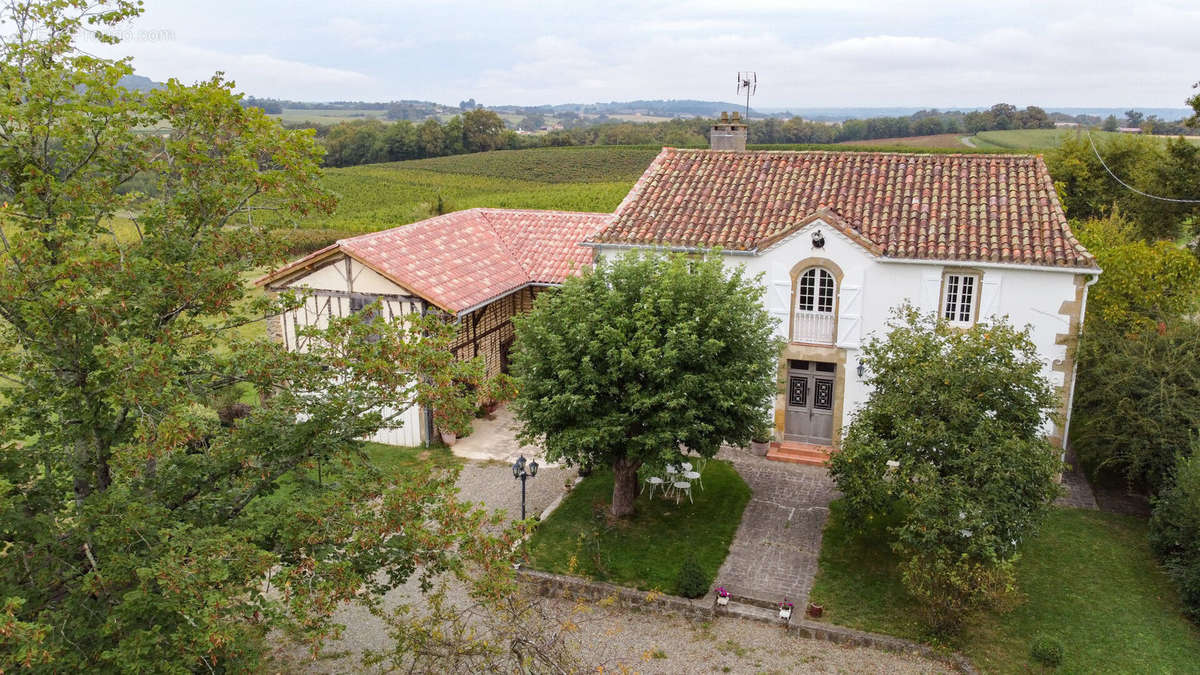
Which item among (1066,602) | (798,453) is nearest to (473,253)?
(798,453)

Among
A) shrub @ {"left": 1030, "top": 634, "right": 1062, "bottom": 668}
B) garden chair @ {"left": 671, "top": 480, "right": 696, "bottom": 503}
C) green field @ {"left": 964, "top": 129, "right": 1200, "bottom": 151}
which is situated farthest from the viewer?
green field @ {"left": 964, "top": 129, "right": 1200, "bottom": 151}

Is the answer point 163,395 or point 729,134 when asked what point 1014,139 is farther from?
point 163,395

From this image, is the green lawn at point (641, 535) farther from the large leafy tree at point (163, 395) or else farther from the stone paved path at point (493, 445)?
the large leafy tree at point (163, 395)

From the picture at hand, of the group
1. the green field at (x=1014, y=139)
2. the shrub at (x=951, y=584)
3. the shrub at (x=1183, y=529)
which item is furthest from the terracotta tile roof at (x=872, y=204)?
the green field at (x=1014, y=139)

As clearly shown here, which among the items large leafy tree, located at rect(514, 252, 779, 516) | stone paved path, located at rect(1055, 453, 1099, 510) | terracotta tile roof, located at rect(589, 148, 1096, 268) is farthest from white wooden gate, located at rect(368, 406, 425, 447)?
stone paved path, located at rect(1055, 453, 1099, 510)

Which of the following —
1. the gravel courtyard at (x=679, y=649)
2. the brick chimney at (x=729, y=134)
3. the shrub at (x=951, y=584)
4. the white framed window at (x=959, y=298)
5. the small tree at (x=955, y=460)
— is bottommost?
the gravel courtyard at (x=679, y=649)

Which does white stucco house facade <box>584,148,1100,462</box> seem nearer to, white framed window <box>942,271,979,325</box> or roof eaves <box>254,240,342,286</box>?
white framed window <box>942,271,979,325</box>

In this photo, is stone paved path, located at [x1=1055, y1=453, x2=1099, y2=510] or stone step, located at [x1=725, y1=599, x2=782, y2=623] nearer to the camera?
stone step, located at [x1=725, y1=599, x2=782, y2=623]
